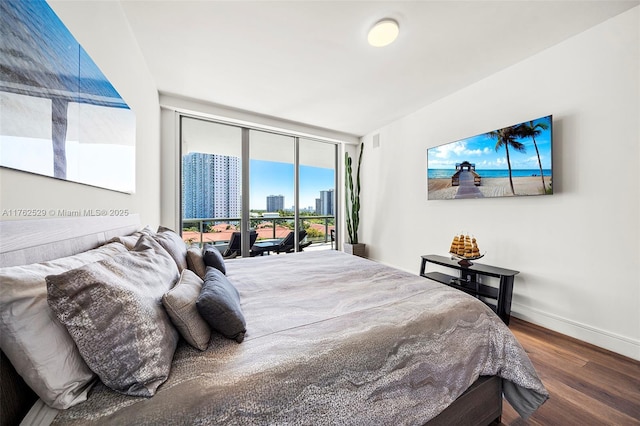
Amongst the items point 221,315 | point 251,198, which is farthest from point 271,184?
point 221,315

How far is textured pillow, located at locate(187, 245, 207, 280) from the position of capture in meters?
1.54

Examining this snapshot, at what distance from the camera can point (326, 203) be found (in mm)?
5145

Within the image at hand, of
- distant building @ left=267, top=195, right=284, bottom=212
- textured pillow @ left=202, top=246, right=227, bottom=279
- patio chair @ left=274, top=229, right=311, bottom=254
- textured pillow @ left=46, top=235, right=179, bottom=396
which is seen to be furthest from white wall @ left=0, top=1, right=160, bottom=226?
patio chair @ left=274, top=229, right=311, bottom=254

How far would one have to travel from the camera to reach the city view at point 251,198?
3.85 metres

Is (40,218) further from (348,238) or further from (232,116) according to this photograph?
(348,238)

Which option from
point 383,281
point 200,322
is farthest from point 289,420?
point 383,281

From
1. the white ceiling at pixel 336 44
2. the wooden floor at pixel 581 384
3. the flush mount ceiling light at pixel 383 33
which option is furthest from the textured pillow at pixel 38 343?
the flush mount ceiling light at pixel 383 33

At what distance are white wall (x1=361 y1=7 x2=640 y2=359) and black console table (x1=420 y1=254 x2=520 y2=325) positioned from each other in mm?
268

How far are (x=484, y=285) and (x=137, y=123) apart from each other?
3924 mm

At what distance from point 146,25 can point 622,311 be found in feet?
15.0

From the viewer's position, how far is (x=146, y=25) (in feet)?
6.51

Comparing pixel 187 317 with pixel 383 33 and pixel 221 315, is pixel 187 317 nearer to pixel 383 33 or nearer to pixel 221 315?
pixel 221 315

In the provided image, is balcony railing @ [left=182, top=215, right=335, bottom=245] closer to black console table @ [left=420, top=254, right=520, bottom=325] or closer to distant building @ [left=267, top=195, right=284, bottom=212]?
distant building @ [left=267, top=195, right=284, bottom=212]

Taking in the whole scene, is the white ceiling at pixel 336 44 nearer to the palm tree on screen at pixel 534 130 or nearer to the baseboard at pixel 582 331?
the palm tree on screen at pixel 534 130
